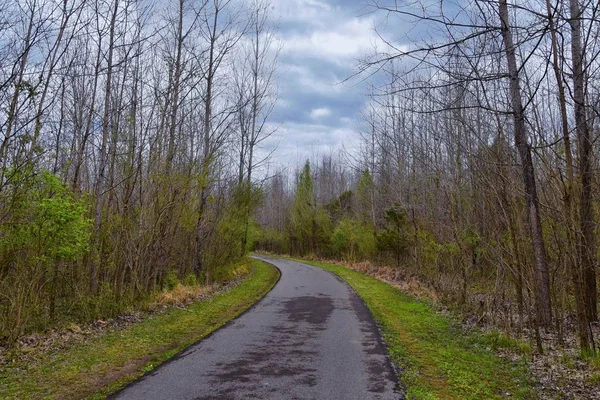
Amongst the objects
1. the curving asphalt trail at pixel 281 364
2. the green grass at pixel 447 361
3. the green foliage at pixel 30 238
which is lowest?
the green grass at pixel 447 361

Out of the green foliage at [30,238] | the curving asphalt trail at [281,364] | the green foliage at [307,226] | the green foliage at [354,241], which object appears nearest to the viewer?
Result: the curving asphalt trail at [281,364]

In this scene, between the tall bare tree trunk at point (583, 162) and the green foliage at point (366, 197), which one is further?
the green foliage at point (366, 197)

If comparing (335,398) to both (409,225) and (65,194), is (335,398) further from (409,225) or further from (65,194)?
(409,225)

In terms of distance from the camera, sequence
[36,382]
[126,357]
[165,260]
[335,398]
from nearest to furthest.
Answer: [335,398]
[36,382]
[126,357]
[165,260]

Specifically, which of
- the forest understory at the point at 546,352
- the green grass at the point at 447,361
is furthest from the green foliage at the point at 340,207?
the green grass at the point at 447,361

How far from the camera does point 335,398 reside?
192 inches

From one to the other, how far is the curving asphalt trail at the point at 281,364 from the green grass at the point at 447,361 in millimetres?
304

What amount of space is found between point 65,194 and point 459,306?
367 inches

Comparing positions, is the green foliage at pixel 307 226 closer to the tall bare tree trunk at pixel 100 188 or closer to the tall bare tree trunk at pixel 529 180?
the tall bare tree trunk at pixel 100 188

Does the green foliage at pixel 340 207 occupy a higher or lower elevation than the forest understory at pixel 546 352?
higher

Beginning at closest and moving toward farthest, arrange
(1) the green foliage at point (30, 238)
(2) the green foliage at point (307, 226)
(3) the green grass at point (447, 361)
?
(3) the green grass at point (447, 361) < (1) the green foliage at point (30, 238) < (2) the green foliage at point (307, 226)

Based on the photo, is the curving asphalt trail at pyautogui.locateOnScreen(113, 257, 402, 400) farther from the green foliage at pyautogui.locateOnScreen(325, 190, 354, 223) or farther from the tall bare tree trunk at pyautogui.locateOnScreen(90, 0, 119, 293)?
the green foliage at pyautogui.locateOnScreen(325, 190, 354, 223)

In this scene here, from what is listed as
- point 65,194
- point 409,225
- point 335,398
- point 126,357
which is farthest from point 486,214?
point 409,225

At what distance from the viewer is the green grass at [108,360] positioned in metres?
5.06
